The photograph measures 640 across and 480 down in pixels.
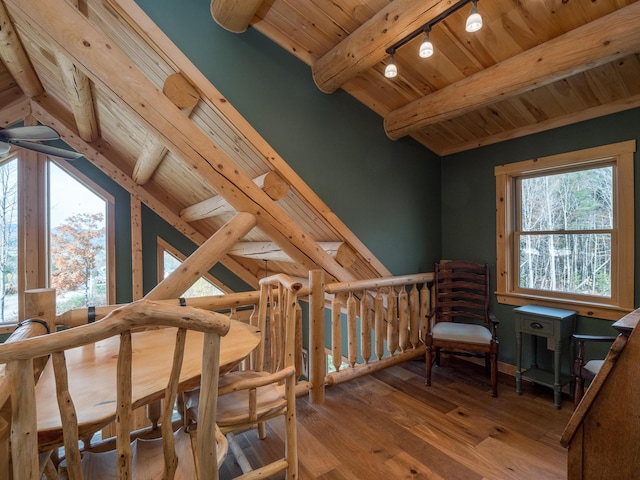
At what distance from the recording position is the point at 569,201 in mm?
2656

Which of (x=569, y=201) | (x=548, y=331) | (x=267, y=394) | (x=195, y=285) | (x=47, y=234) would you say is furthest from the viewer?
(x=195, y=285)

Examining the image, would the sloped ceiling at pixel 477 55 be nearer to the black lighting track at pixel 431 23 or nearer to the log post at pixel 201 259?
the black lighting track at pixel 431 23

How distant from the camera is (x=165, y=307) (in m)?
0.69

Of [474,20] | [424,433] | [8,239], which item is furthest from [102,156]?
[424,433]

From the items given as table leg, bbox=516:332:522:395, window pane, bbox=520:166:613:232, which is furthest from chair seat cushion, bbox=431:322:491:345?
window pane, bbox=520:166:613:232

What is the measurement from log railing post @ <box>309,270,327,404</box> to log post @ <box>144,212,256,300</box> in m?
0.64

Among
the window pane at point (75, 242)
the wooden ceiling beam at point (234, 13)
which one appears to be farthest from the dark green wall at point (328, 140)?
the window pane at point (75, 242)

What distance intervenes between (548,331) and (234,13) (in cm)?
337

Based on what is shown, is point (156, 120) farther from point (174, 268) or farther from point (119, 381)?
point (174, 268)

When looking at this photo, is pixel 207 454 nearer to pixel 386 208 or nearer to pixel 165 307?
pixel 165 307

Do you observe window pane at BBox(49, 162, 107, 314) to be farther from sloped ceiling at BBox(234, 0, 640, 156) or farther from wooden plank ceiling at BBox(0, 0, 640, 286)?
sloped ceiling at BBox(234, 0, 640, 156)

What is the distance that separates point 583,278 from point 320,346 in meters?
2.31

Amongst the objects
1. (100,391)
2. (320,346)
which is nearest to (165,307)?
(100,391)

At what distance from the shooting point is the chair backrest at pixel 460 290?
9.82 ft
